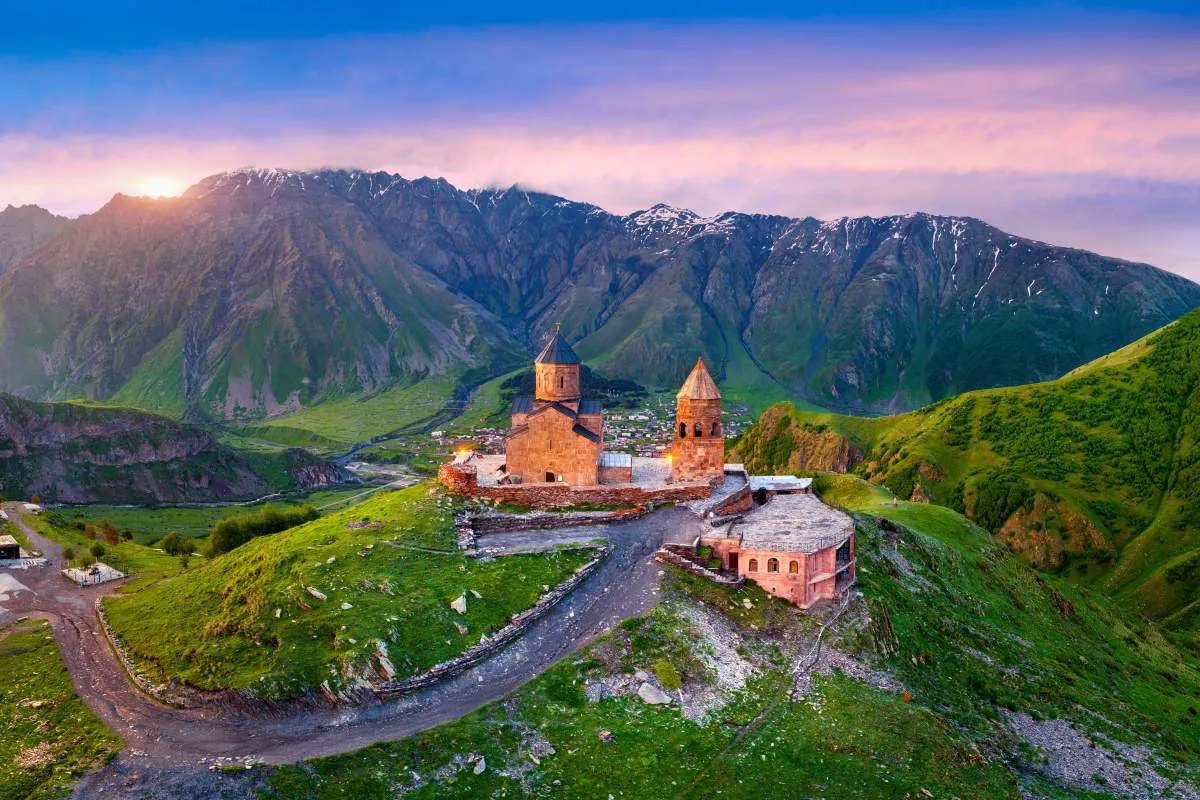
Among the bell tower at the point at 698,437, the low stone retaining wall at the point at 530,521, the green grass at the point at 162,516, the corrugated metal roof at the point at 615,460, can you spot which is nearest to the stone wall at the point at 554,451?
the corrugated metal roof at the point at 615,460

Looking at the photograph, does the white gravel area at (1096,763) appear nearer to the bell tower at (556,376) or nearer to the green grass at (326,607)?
the green grass at (326,607)

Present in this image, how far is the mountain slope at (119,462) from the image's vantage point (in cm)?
15825

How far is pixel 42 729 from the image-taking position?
30859 millimetres

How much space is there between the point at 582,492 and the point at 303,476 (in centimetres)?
15744

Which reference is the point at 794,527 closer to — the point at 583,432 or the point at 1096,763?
the point at 583,432

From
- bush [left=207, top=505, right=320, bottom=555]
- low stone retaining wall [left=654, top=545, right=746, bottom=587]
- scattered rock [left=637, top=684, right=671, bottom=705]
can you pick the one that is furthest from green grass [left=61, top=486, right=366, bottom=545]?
scattered rock [left=637, top=684, right=671, bottom=705]

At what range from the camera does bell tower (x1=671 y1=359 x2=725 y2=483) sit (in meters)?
59.0

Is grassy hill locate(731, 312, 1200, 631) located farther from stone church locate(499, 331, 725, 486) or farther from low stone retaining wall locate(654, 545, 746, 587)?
low stone retaining wall locate(654, 545, 746, 587)

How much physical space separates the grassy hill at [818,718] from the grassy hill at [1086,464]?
55.8 meters

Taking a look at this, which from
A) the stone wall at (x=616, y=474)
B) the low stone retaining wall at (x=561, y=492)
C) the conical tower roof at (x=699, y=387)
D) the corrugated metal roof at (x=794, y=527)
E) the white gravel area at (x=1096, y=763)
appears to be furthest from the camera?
the stone wall at (x=616, y=474)

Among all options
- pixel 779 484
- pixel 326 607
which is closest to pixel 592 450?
pixel 779 484

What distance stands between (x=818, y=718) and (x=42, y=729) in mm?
31752

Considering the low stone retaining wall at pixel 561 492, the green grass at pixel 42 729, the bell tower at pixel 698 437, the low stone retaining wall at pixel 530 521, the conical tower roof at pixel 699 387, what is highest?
the conical tower roof at pixel 699 387

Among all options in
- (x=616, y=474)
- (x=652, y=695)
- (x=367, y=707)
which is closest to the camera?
(x=367, y=707)
